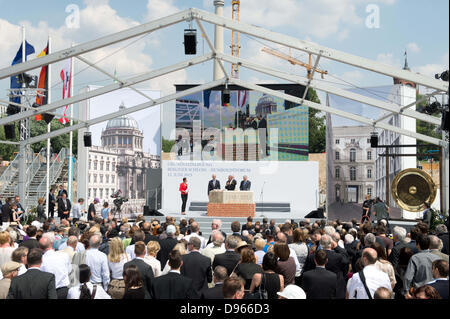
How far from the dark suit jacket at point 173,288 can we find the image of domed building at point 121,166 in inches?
828

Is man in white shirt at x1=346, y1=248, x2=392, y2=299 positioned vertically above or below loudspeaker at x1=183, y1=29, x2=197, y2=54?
below

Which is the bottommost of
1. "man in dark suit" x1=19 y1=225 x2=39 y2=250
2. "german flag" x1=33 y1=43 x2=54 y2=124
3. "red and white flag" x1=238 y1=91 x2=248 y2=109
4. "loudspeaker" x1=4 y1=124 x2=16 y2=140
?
"man in dark suit" x1=19 y1=225 x2=39 y2=250

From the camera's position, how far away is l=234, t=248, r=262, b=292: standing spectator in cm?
542

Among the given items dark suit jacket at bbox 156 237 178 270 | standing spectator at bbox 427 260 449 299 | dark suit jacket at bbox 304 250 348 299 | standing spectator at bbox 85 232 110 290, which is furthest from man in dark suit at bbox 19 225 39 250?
standing spectator at bbox 427 260 449 299

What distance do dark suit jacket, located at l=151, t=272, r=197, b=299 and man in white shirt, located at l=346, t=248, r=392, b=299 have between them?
5.56 ft

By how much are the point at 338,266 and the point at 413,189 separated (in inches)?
548

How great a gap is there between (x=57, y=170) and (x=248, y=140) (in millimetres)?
12863

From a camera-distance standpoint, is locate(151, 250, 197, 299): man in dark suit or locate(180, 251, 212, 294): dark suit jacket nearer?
locate(151, 250, 197, 299): man in dark suit

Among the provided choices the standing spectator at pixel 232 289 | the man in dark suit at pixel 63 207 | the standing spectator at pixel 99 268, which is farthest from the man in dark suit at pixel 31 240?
the man in dark suit at pixel 63 207

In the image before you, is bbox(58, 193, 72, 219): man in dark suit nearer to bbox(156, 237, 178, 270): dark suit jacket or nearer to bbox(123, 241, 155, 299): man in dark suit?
bbox(156, 237, 178, 270): dark suit jacket

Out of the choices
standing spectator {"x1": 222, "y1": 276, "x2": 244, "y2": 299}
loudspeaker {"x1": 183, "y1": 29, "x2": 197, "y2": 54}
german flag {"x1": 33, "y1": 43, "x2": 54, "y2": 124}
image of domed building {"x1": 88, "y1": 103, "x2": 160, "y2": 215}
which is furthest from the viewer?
image of domed building {"x1": 88, "y1": 103, "x2": 160, "y2": 215}

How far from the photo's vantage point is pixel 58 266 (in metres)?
5.75

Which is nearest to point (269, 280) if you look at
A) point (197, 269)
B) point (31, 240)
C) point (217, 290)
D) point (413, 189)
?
point (217, 290)
